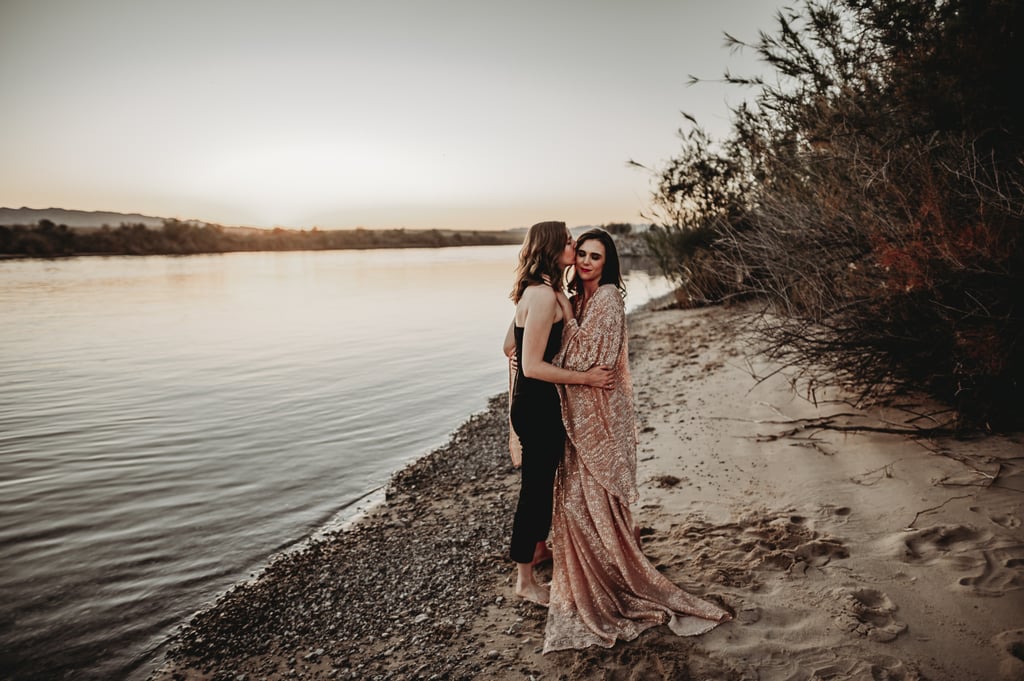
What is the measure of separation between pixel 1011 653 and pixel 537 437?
2437 mm

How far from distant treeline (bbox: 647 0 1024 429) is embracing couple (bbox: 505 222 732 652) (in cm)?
220

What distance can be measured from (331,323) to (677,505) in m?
17.7

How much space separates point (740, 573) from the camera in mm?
3420

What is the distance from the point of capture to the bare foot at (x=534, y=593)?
3518mm

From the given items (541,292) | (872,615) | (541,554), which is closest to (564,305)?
(541,292)

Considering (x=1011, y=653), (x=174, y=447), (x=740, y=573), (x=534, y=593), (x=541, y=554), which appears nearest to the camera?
(x=1011, y=653)

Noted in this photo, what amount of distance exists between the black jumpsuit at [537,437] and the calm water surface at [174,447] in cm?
289

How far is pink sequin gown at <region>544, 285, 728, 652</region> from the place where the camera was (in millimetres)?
3111

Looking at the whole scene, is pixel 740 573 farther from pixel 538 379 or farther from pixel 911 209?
pixel 911 209

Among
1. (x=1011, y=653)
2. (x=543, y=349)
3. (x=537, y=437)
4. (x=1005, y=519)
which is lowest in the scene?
(x=1011, y=653)

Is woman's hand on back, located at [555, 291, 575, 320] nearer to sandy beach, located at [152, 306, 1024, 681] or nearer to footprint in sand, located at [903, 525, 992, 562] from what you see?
sandy beach, located at [152, 306, 1024, 681]

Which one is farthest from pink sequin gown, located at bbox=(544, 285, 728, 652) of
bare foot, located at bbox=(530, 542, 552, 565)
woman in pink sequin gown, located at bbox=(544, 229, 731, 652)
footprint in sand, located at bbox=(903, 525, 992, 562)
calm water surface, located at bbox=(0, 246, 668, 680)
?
calm water surface, located at bbox=(0, 246, 668, 680)

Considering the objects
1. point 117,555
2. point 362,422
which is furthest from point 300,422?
point 117,555

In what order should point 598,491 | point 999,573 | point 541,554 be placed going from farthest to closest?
point 541,554 < point 598,491 < point 999,573
